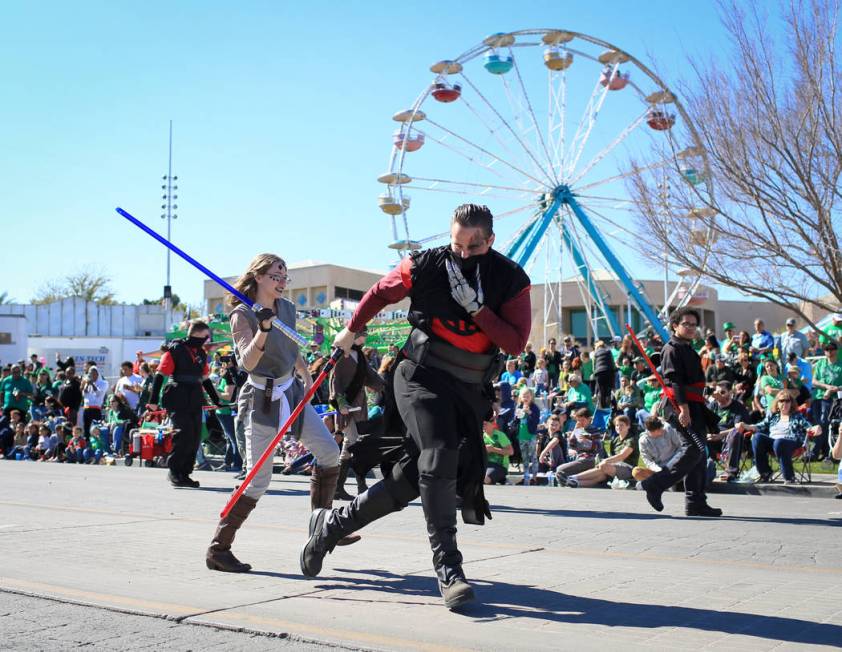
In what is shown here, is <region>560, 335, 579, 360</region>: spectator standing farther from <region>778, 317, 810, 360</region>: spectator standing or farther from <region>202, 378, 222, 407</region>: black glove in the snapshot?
<region>202, 378, 222, 407</region>: black glove

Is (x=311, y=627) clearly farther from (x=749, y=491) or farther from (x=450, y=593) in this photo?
(x=749, y=491)

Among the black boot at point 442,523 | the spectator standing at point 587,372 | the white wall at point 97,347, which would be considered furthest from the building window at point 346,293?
the black boot at point 442,523

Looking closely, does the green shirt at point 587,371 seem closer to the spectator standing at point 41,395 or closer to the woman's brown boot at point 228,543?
the spectator standing at point 41,395

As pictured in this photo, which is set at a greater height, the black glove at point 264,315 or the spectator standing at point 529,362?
the spectator standing at point 529,362

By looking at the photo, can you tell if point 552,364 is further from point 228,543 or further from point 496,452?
point 228,543

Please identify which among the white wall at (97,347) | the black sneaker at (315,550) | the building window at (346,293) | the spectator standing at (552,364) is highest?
the building window at (346,293)

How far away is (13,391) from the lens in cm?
2373

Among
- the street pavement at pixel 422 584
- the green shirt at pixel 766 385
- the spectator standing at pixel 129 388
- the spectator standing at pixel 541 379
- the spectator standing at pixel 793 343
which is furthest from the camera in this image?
the spectator standing at pixel 129 388

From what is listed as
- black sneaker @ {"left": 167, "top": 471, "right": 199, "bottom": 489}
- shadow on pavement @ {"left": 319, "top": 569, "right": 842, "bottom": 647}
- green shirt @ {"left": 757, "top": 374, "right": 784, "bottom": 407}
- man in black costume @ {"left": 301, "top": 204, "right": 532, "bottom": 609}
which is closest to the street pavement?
shadow on pavement @ {"left": 319, "top": 569, "right": 842, "bottom": 647}

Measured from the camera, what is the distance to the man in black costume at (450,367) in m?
4.90

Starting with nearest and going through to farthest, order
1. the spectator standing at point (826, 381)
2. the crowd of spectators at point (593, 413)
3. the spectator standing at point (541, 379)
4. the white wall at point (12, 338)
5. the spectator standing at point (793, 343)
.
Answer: the crowd of spectators at point (593, 413) → the spectator standing at point (826, 381) → the spectator standing at point (793, 343) → the spectator standing at point (541, 379) → the white wall at point (12, 338)

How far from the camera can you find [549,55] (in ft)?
103

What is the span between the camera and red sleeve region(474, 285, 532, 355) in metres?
4.91

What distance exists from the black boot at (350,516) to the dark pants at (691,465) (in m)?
4.98
